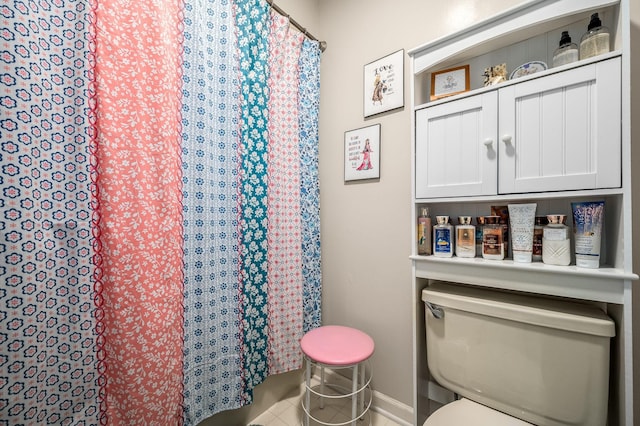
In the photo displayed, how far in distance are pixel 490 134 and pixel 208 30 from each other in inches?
49.3

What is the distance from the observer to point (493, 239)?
914 mm

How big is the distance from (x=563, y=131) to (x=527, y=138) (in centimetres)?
9

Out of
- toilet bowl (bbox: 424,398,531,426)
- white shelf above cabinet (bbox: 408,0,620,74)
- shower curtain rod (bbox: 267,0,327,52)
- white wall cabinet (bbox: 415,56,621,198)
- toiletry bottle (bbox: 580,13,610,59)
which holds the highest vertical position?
shower curtain rod (bbox: 267,0,327,52)

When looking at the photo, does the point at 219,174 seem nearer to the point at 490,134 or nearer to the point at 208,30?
the point at 208,30

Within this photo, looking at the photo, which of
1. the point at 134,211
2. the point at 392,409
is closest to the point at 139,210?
the point at 134,211

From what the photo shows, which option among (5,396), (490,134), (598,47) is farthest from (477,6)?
(5,396)

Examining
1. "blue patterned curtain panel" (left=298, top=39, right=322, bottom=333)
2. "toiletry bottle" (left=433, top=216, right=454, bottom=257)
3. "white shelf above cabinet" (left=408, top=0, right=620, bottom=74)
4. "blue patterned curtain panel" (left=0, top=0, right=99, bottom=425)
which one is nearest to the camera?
"blue patterned curtain panel" (left=0, top=0, right=99, bottom=425)

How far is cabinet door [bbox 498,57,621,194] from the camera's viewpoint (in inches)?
27.3

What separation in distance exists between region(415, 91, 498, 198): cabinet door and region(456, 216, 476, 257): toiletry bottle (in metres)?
0.13

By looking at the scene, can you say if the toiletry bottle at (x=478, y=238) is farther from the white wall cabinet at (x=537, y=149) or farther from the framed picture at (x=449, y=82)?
the framed picture at (x=449, y=82)

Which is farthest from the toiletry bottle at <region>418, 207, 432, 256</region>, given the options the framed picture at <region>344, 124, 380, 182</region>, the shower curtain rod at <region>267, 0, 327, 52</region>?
the shower curtain rod at <region>267, 0, 327, 52</region>

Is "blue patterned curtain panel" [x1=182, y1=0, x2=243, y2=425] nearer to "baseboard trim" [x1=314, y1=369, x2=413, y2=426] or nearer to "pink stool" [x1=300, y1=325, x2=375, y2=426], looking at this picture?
"pink stool" [x1=300, y1=325, x2=375, y2=426]

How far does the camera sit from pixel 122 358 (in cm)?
81

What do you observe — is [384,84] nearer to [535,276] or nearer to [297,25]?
[297,25]
